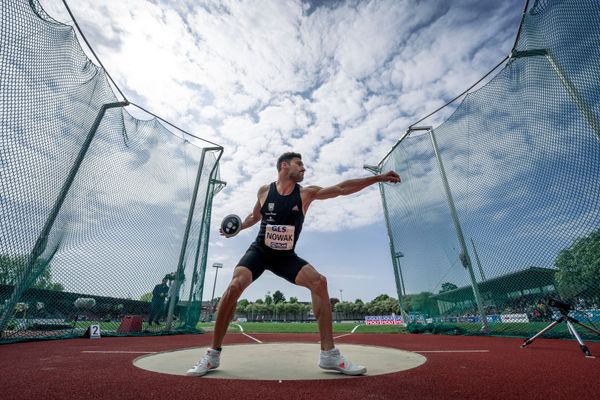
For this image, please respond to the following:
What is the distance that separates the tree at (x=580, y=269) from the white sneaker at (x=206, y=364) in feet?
19.7

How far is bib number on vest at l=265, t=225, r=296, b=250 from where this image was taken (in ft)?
9.41

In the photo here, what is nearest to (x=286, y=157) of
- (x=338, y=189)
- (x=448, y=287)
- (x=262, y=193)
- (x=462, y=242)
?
(x=262, y=193)

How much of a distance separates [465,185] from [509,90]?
7.67ft

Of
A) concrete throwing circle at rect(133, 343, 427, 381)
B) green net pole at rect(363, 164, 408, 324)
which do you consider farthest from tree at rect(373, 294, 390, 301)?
concrete throwing circle at rect(133, 343, 427, 381)

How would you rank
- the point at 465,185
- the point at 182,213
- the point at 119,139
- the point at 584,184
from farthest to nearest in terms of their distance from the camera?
the point at 182,213
the point at 465,185
the point at 119,139
the point at 584,184

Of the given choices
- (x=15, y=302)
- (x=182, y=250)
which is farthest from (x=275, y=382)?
(x=182, y=250)

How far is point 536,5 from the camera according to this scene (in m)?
5.02

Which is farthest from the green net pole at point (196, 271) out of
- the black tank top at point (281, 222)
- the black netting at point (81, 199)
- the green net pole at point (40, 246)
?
the black tank top at point (281, 222)

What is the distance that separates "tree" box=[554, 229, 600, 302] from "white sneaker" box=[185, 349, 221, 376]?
19.7 feet

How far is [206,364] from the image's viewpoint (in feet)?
7.54

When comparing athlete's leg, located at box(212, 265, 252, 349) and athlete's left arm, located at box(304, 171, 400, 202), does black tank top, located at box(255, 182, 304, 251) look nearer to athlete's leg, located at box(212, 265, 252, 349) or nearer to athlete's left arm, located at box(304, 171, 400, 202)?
athlete's left arm, located at box(304, 171, 400, 202)

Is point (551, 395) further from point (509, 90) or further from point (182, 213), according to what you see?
point (182, 213)

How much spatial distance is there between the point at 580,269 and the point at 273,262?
18.2 feet

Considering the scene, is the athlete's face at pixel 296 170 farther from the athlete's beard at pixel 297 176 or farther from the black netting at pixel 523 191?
the black netting at pixel 523 191
